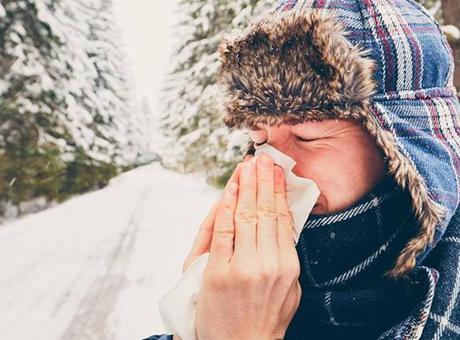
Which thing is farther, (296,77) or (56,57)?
(56,57)

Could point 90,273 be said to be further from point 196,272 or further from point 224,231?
point 224,231

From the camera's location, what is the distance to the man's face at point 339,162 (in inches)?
49.6

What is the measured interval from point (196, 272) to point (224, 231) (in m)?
0.24

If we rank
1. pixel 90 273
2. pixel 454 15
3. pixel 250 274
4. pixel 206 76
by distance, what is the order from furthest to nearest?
pixel 206 76 → pixel 90 273 → pixel 454 15 → pixel 250 274

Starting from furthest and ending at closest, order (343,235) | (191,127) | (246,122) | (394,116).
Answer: (191,127), (246,122), (343,235), (394,116)

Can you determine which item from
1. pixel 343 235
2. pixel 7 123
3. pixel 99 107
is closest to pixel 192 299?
pixel 343 235

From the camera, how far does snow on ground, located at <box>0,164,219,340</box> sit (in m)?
4.19

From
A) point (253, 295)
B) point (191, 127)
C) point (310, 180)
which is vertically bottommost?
point (191, 127)

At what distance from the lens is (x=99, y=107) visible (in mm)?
18156

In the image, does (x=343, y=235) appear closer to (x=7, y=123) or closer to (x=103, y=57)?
(x=7, y=123)

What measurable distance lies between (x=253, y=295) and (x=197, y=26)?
13.2m

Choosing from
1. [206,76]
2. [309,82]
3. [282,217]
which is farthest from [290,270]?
[206,76]

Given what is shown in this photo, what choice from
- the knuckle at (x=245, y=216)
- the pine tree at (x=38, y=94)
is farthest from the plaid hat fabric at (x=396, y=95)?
the pine tree at (x=38, y=94)

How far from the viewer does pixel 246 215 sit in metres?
1.17
